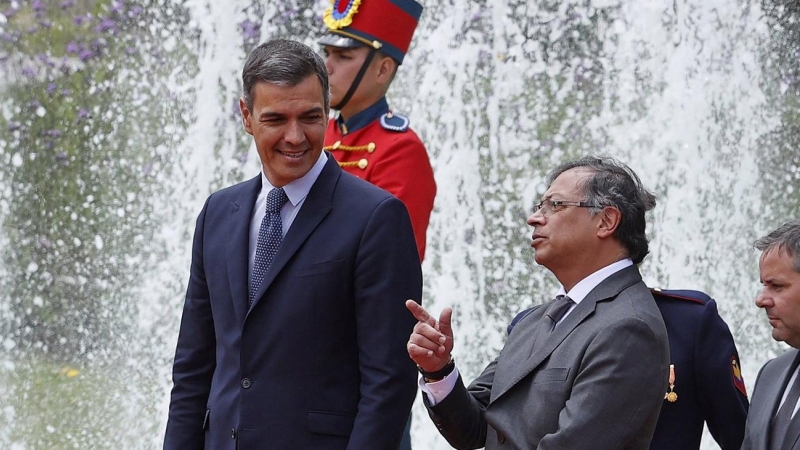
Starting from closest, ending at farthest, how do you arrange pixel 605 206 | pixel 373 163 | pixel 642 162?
pixel 605 206 < pixel 373 163 < pixel 642 162

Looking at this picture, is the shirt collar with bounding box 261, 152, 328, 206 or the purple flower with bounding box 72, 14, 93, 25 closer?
the shirt collar with bounding box 261, 152, 328, 206

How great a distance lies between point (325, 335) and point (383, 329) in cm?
11

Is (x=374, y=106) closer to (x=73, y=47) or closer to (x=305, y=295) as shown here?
(x=305, y=295)

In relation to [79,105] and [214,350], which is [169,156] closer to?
[79,105]

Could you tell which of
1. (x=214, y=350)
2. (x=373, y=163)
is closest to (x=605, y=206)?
(x=214, y=350)

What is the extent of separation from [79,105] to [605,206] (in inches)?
176

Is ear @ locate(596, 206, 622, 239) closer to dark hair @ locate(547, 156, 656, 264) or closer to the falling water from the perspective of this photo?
dark hair @ locate(547, 156, 656, 264)

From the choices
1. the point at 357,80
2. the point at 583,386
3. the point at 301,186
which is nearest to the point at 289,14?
the point at 357,80

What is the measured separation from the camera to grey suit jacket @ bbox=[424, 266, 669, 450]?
2.35 meters

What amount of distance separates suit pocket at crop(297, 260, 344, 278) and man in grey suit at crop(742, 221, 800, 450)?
0.85 meters

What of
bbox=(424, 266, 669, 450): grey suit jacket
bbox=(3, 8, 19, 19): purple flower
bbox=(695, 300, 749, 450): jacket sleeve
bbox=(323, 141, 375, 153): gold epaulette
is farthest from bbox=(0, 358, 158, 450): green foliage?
bbox=(695, 300, 749, 450): jacket sleeve

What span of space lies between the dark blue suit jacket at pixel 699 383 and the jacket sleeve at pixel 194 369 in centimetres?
90

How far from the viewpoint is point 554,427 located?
243 cm

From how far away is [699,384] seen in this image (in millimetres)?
2674
